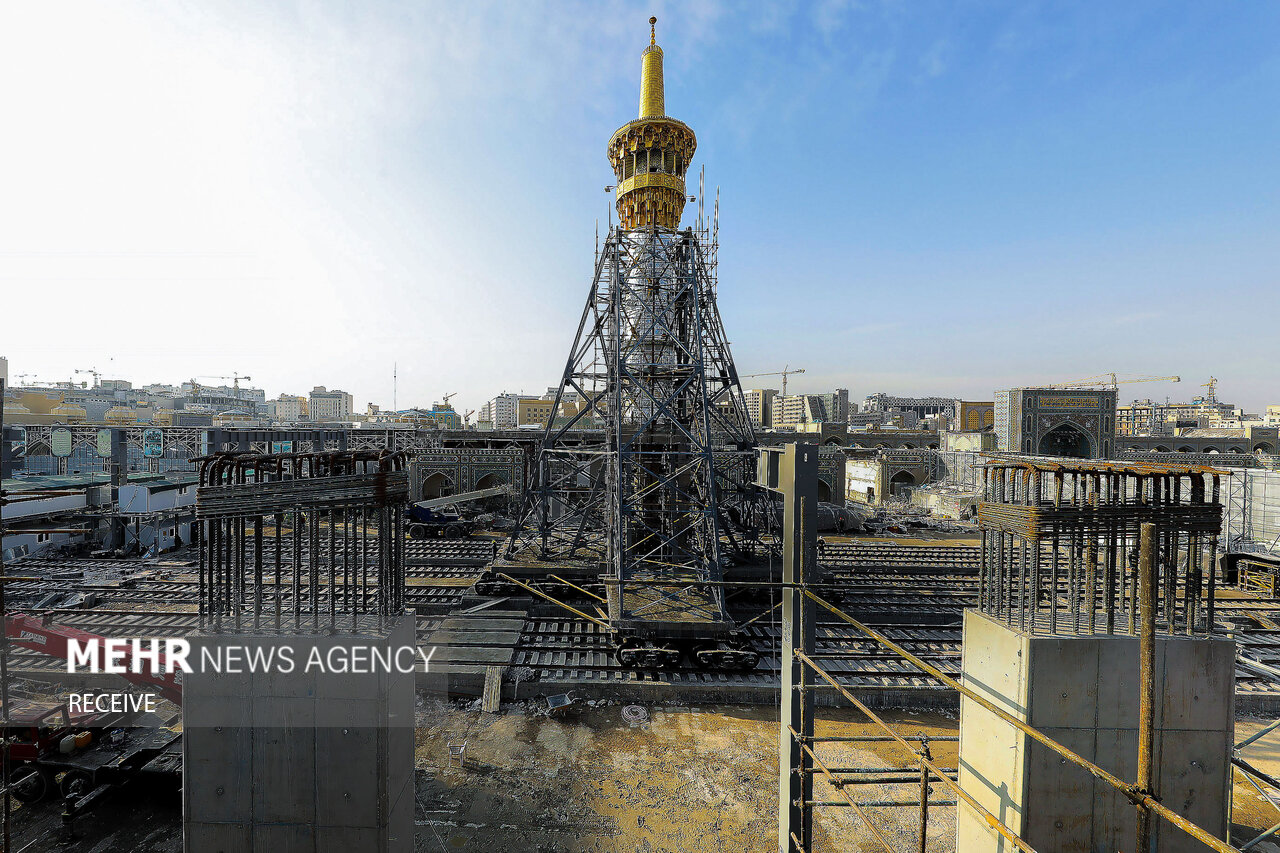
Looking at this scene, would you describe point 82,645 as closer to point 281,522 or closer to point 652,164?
point 281,522

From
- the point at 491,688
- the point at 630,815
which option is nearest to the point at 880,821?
the point at 630,815

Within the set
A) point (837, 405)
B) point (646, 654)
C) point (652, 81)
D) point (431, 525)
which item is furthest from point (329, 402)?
point (646, 654)

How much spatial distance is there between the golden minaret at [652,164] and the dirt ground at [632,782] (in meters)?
15.0

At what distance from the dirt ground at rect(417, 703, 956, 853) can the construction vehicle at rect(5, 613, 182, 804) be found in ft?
12.1

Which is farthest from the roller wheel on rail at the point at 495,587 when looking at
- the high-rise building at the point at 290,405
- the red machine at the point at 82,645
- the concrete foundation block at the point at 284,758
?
the high-rise building at the point at 290,405

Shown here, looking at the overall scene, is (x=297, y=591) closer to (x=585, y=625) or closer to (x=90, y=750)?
(x=90, y=750)

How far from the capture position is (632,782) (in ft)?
25.6

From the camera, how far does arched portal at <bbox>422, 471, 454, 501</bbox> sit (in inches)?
1220

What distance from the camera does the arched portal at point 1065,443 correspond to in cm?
3941

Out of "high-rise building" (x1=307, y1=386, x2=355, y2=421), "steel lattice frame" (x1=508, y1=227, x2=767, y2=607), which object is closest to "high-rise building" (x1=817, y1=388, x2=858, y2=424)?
"steel lattice frame" (x1=508, y1=227, x2=767, y2=607)

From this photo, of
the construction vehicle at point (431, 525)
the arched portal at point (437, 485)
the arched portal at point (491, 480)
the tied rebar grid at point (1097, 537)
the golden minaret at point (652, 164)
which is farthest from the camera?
the arched portal at point (491, 480)

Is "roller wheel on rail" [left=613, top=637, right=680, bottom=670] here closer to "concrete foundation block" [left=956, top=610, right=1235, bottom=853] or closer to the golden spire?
"concrete foundation block" [left=956, top=610, right=1235, bottom=853]

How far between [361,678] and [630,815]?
493 centimetres

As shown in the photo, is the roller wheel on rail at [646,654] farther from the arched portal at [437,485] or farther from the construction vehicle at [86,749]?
the arched portal at [437,485]
